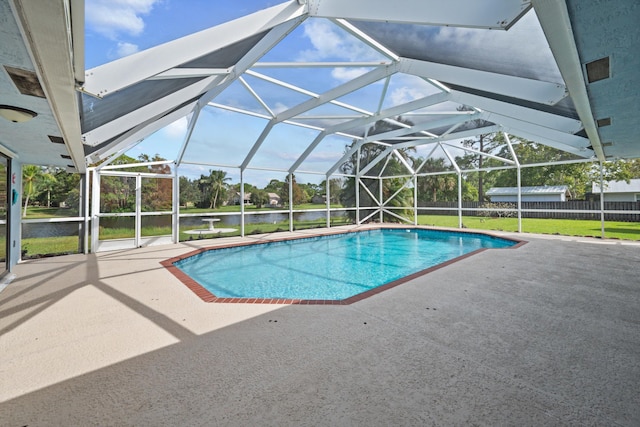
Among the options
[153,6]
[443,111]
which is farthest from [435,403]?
[443,111]

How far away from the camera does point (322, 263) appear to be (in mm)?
7898

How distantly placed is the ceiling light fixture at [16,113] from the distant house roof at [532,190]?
18.8 metres

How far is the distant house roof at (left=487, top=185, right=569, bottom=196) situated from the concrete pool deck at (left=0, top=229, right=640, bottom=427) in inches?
532

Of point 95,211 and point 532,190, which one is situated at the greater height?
point 532,190

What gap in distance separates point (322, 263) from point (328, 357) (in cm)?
547

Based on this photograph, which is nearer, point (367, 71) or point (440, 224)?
point (367, 71)

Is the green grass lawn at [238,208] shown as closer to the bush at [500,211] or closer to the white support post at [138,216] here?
the white support post at [138,216]

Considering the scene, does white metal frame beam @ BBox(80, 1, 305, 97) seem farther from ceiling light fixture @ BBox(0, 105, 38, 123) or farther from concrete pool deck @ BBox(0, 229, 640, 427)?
concrete pool deck @ BBox(0, 229, 640, 427)

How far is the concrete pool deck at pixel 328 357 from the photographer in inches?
71.0

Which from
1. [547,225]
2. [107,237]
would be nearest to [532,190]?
[547,225]

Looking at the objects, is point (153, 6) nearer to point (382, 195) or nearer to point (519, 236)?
point (519, 236)

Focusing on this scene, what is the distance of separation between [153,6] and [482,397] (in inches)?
174

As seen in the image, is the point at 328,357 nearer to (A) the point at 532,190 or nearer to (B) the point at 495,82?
(B) the point at 495,82

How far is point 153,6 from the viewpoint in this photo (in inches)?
108
